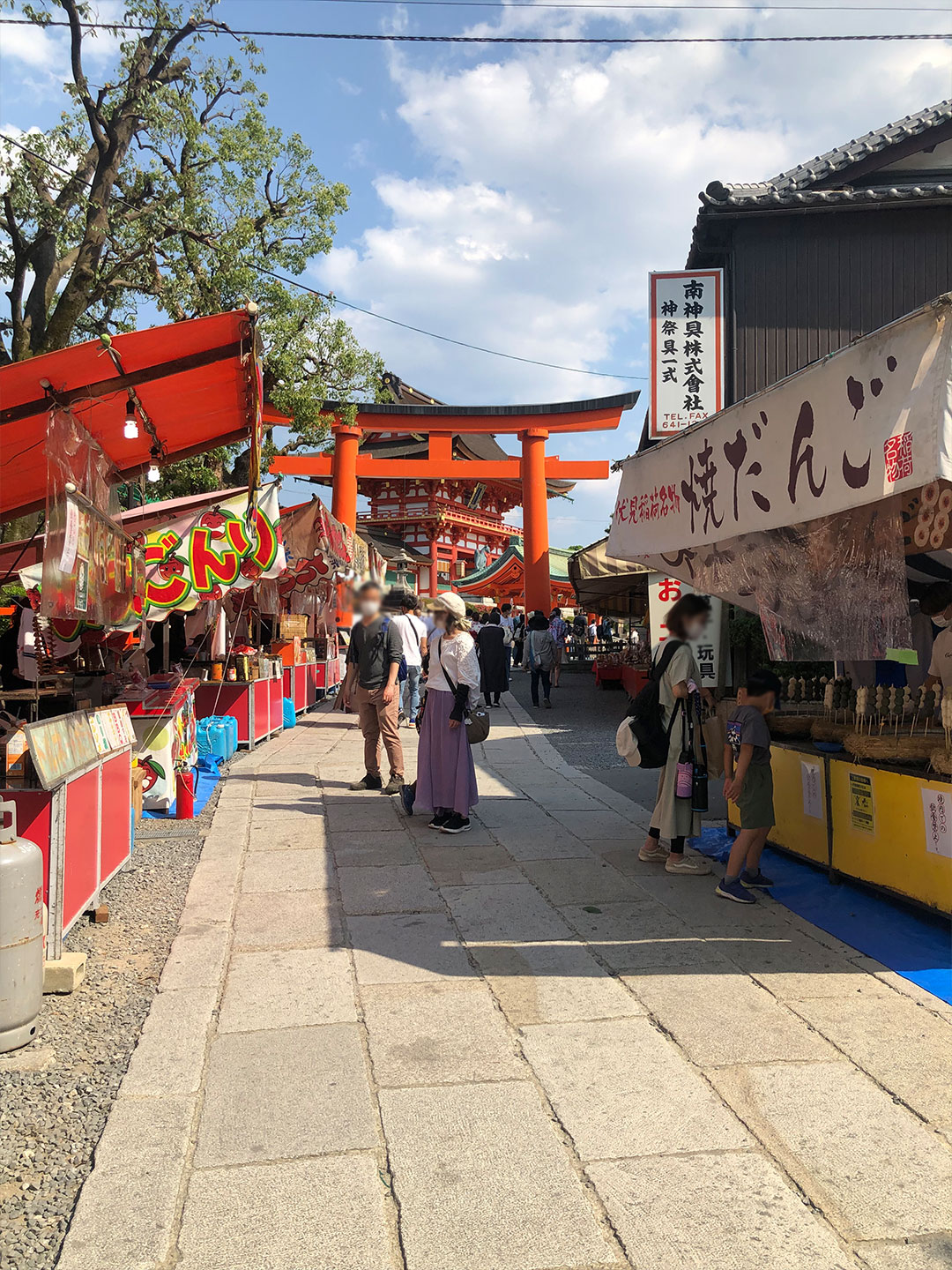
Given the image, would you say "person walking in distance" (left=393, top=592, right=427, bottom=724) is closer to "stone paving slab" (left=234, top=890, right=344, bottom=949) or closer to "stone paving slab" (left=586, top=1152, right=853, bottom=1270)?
"stone paving slab" (left=234, top=890, right=344, bottom=949)

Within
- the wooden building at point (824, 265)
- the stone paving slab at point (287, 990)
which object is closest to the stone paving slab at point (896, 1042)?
the stone paving slab at point (287, 990)

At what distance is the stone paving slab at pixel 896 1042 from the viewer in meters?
2.91

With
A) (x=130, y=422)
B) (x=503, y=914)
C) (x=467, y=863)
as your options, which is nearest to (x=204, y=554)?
Result: (x=130, y=422)

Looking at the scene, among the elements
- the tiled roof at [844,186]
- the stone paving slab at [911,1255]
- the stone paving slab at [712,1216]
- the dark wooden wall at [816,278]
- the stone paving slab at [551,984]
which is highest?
the tiled roof at [844,186]

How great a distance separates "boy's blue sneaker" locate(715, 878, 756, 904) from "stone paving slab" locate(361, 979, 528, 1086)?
5.68 ft

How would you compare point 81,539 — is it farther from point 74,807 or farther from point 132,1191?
point 132,1191

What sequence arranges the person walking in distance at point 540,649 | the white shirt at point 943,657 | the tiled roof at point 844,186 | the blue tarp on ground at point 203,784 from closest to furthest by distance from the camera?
the white shirt at point 943,657 → the blue tarp on ground at point 203,784 → the tiled roof at point 844,186 → the person walking in distance at point 540,649

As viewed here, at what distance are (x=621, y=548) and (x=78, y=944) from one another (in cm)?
429

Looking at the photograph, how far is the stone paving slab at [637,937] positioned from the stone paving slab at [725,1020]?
0.16 m

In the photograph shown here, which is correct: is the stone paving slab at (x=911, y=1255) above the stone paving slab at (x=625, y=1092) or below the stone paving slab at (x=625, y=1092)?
below

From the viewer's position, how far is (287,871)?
565cm

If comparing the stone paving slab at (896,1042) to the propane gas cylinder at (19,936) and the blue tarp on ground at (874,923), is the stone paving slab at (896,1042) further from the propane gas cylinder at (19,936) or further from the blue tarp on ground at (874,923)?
the propane gas cylinder at (19,936)

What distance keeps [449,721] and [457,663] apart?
0.43m

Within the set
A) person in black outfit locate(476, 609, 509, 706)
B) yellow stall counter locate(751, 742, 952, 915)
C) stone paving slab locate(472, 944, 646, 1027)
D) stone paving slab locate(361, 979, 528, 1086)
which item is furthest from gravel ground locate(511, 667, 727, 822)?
stone paving slab locate(361, 979, 528, 1086)
